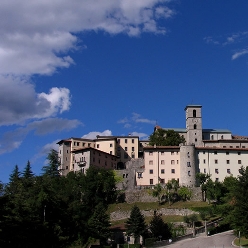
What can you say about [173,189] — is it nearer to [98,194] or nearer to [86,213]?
[98,194]

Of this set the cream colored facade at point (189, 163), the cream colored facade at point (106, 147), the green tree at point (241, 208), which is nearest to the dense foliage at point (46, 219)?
the cream colored facade at point (189, 163)

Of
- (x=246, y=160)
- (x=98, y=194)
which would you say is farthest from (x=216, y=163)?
(x=98, y=194)

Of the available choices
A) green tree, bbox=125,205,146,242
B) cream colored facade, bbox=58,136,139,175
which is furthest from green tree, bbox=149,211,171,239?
cream colored facade, bbox=58,136,139,175

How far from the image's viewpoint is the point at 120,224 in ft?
275

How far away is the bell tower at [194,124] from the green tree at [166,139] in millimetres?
2835

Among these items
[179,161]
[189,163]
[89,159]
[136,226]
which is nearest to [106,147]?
[89,159]

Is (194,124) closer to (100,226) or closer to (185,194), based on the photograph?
(185,194)

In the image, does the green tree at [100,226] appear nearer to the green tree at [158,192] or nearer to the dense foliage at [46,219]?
the dense foliage at [46,219]

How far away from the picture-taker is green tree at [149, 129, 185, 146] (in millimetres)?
114694

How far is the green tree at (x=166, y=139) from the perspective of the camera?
11469cm

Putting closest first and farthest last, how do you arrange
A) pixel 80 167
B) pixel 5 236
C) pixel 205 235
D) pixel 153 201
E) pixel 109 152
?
pixel 5 236
pixel 205 235
pixel 153 201
pixel 80 167
pixel 109 152

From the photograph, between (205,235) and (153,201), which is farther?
(153,201)

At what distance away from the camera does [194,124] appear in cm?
12412

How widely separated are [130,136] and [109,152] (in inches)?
361
